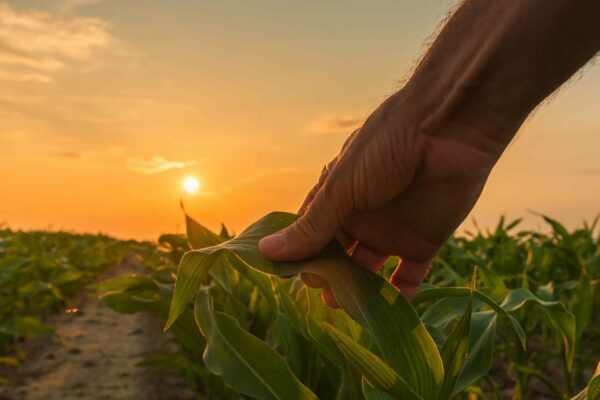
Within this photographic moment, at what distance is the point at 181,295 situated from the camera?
1.19m

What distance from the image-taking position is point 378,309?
112 centimetres

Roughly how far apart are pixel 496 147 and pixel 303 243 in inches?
16.8

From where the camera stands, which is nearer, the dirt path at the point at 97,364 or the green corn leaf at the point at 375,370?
the green corn leaf at the point at 375,370

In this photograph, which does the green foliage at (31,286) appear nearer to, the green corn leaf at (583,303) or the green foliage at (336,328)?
the green foliage at (336,328)

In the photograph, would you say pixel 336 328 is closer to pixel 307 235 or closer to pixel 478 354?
pixel 307 235

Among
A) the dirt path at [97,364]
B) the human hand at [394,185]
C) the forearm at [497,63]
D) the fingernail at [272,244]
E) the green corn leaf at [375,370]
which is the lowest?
the dirt path at [97,364]

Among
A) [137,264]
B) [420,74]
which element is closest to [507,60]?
[420,74]

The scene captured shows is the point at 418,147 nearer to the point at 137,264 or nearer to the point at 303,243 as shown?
the point at 303,243

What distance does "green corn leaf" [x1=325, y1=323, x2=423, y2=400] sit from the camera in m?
1.03

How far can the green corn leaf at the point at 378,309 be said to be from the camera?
1.11 m

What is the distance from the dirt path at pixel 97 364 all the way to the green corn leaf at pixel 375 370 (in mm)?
1963

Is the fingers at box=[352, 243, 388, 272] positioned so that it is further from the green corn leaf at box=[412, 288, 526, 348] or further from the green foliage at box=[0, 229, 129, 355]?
the green foliage at box=[0, 229, 129, 355]

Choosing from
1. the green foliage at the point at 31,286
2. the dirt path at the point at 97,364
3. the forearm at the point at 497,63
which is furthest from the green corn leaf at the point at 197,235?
the green foliage at the point at 31,286

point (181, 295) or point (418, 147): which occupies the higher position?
point (418, 147)
